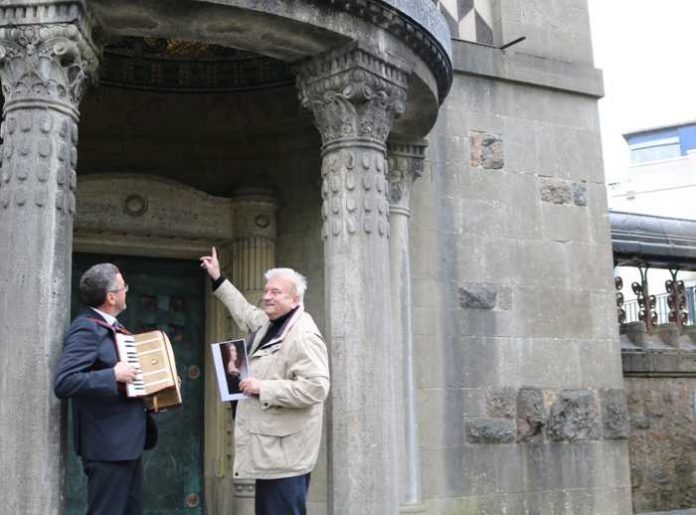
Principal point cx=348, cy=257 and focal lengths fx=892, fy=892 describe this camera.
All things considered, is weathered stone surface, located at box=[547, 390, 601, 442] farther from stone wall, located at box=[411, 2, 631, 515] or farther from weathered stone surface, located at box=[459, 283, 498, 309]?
weathered stone surface, located at box=[459, 283, 498, 309]

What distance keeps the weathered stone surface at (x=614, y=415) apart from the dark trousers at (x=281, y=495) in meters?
5.19

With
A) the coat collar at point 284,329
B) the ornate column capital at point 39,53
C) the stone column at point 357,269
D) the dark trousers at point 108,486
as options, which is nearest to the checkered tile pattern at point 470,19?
the stone column at point 357,269

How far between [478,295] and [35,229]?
15.2ft

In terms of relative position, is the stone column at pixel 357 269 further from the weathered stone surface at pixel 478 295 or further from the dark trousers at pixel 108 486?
the weathered stone surface at pixel 478 295

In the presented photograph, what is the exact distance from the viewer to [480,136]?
8789 millimetres

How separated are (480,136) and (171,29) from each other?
3.98 meters

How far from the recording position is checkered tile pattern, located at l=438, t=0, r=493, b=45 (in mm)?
9133

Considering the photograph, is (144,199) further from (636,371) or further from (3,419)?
(636,371)

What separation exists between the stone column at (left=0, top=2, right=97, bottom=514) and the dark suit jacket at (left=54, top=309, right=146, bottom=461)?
34 cm

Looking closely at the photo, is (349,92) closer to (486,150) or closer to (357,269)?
(357,269)

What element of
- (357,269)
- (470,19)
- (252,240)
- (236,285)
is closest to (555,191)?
(470,19)

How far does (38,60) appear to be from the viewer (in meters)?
5.10

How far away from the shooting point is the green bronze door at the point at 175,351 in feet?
25.9

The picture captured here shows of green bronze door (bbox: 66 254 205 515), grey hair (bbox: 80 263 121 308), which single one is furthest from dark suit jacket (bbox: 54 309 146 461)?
green bronze door (bbox: 66 254 205 515)
